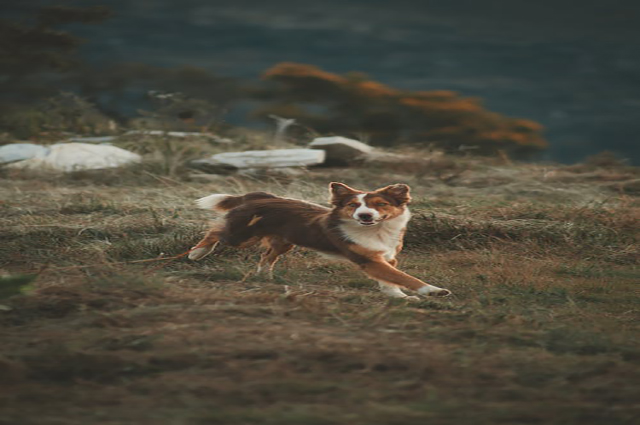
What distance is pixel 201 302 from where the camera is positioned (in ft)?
14.7

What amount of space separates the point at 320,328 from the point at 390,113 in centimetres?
1732

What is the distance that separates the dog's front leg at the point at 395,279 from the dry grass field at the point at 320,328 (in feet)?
0.45

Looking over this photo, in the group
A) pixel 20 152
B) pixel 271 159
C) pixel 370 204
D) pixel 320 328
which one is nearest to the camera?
pixel 320 328

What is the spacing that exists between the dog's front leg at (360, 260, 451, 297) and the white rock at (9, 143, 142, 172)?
7.36 meters

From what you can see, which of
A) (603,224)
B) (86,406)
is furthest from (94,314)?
(603,224)

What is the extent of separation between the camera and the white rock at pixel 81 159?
37.6ft

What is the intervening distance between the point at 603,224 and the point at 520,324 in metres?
3.83

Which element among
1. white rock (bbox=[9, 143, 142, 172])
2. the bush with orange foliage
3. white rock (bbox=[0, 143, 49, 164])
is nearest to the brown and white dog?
white rock (bbox=[9, 143, 142, 172])

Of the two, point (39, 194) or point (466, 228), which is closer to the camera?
point (466, 228)

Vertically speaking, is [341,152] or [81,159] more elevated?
[341,152]

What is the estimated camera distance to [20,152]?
12148 millimetres

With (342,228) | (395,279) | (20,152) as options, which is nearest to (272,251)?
(342,228)

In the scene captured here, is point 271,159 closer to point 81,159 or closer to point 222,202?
point 81,159

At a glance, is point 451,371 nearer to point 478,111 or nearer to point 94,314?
point 94,314
